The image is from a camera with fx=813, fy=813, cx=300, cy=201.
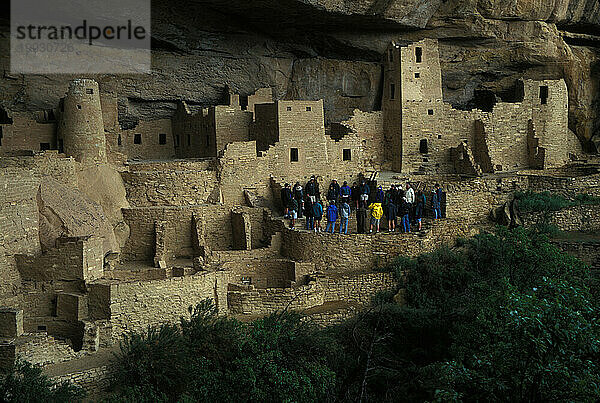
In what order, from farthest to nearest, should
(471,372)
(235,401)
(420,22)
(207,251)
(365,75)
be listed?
(365,75) < (420,22) < (207,251) < (235,401) < (471,372)

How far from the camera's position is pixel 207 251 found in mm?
17859

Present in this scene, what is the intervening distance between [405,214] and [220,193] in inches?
176

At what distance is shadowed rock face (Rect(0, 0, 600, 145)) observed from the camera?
70.0 feet

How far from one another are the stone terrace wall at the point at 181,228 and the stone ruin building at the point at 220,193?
0.03 m

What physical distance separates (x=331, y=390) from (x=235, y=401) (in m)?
1.50

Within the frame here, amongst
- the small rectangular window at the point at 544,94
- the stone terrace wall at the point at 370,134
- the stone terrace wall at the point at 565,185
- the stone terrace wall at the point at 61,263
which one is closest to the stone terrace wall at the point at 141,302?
the stone terrace wall at the point at 61,263

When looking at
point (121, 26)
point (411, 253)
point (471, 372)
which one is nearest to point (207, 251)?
point (411, 253)

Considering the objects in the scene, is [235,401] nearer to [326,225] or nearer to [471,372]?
[471,372]

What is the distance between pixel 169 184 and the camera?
19.0 m

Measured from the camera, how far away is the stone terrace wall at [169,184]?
19.0 m

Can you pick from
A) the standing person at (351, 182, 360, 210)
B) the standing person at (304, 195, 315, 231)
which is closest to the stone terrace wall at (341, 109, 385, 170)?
the standing person at (351, 182, 360, 210)

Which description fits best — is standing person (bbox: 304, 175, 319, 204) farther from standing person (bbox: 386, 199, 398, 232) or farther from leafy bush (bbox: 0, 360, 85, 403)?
leafy bush (bbox: 0, 360, 85, 403)

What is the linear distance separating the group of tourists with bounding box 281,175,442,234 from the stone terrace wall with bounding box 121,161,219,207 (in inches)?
74.6

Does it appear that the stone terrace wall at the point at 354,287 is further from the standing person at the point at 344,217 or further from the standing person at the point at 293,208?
the standing person at the point at 293,208
